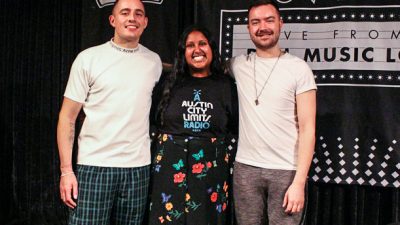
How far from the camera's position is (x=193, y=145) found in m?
1.77

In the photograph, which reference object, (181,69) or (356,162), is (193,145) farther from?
(356,162)

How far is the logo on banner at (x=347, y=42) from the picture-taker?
7.24 feet

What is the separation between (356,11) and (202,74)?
102 centimetres

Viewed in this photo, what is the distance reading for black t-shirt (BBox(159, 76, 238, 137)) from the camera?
5.84ft

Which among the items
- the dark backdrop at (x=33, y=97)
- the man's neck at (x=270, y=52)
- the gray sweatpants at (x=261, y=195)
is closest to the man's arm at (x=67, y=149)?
the gray sweatpants at (x=261, y=195)

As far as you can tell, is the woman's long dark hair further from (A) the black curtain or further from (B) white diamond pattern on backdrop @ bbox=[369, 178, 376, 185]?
(A) the black curtain

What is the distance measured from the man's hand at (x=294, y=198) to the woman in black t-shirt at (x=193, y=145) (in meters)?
0.30

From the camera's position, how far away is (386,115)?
7.23 ft

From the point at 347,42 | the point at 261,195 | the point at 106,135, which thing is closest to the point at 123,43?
the point at 106,135

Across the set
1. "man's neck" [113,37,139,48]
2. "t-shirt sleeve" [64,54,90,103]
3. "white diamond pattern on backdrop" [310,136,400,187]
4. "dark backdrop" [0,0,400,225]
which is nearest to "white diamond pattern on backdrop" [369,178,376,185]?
"white diamond pattern on backdrop" [310,136,400,187]

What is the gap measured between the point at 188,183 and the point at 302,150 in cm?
51

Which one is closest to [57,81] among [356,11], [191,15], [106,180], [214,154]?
[191,15]

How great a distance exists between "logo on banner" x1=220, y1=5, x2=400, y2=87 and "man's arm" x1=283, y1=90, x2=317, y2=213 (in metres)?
0.65

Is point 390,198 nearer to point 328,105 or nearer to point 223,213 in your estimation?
point 328,105
